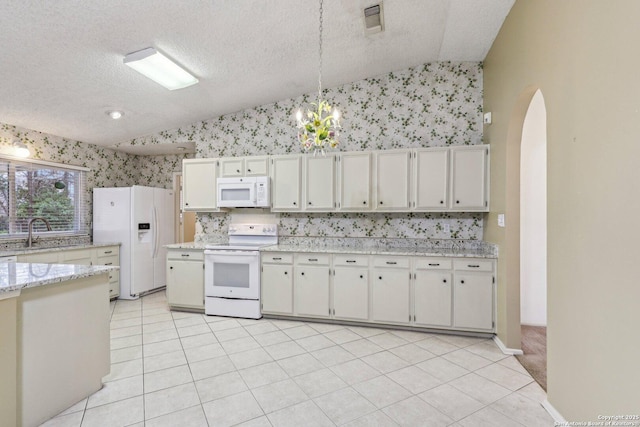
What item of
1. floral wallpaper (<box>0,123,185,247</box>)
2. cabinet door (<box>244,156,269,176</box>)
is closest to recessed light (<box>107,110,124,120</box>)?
floral wallpaper (<box>0,123,185,247</box>)

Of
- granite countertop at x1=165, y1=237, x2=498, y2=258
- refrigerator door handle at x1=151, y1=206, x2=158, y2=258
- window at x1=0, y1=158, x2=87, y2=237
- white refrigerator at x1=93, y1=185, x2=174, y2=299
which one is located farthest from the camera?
refrigerator door handle at x1=151, y1=206, x2=158, y2=258

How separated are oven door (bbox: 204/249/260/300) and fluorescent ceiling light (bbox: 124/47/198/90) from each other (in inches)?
80.2

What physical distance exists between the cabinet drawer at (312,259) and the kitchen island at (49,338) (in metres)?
1.97

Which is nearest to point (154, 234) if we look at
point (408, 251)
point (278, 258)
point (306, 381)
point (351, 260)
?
point (278, 258)

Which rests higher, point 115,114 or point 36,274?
point 115,114

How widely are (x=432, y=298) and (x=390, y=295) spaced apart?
446 millimetres

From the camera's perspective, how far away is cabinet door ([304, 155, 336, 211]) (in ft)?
12.7

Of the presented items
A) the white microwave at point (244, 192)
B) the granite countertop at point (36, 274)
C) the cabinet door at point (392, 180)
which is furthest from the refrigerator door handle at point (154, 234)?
the cabinet door at point (392, 180)

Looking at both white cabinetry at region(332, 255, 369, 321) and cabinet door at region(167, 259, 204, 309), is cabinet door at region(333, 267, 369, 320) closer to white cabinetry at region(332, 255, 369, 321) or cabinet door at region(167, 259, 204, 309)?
white cabinetry at region(332, 255, 369, 321)

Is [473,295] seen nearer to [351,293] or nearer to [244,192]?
[351,293]

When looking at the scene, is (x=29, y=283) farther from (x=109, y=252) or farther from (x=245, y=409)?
(x=109, y=252)

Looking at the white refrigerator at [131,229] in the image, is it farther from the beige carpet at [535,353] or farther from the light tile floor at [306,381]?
the beige carpet at [535,353]

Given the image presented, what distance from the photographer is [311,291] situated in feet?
12.1

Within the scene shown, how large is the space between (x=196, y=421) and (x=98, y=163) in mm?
4739
